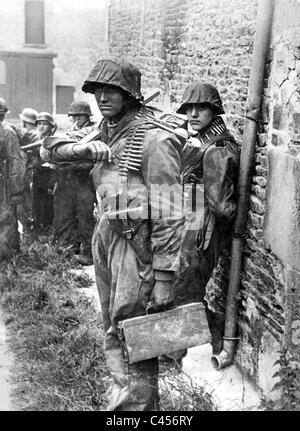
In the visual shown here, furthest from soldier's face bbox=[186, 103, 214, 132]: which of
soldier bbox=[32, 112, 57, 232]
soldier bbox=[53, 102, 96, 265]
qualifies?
soldier bbox=[32, 112, 57, 232]

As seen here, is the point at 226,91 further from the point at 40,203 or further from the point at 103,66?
the point at 40,203

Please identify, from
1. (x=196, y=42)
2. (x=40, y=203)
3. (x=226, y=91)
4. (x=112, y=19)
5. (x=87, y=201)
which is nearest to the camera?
(x=226, y=91)

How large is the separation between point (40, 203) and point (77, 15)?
16935 mm

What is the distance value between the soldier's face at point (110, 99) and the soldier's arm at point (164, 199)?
0.34 m

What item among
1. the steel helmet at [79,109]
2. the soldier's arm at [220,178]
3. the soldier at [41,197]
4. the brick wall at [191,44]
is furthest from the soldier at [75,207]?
the soldier's arm at [220,178]

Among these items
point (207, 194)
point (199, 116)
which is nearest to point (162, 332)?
point (207, 194)

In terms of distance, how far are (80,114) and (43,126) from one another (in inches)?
62.6

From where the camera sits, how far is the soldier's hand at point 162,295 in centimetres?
431

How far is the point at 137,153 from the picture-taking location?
4309mm

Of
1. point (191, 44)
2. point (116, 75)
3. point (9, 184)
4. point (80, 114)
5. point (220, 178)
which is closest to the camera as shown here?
point (116, 75)

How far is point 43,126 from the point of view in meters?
11.0

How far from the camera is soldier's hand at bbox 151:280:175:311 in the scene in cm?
431

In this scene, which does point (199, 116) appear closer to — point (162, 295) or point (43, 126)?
point (162, 295)
